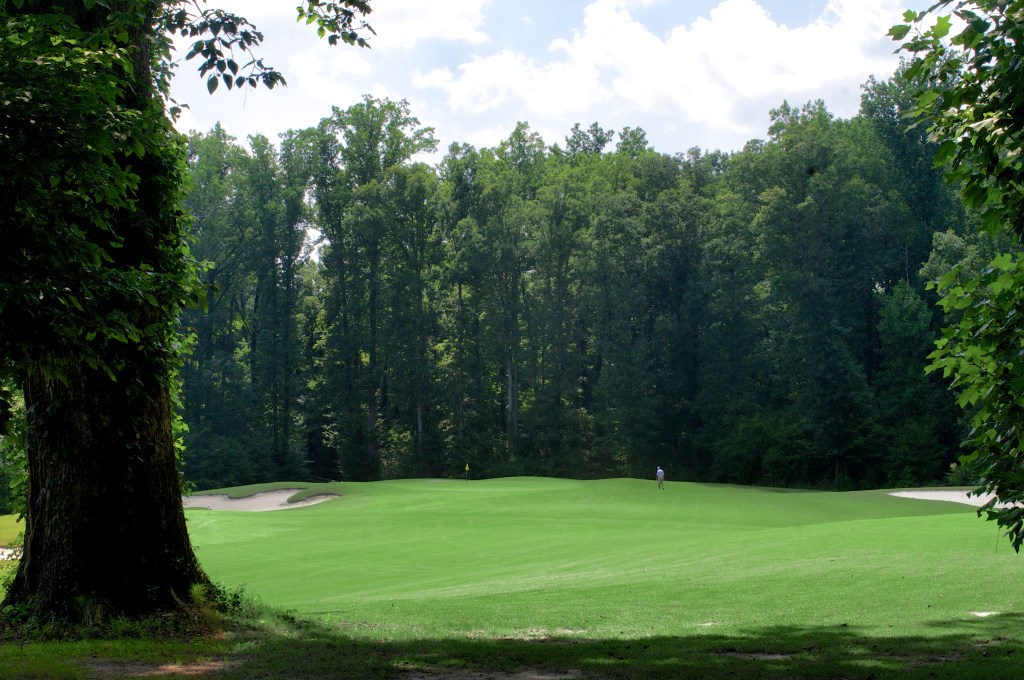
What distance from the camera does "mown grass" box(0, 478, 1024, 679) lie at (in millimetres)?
7469

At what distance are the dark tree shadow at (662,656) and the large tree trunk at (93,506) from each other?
4.11ft

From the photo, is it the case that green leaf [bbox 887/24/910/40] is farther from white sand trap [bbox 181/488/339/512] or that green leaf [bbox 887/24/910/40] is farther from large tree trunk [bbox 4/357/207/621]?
white sand trap [bbox 181/488/339/512]

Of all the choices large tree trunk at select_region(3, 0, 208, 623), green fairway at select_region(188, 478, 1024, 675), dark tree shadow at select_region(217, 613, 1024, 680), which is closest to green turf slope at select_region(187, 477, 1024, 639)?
green fairway at select_region(188, 478, 1024, 675)

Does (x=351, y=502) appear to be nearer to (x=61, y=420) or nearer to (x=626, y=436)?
(x=61, y=420)

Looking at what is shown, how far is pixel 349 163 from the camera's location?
59344 millimetres

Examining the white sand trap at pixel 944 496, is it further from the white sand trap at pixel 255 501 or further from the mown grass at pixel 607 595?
the white sand trap at pixel 255 501

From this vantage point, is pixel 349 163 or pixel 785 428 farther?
pixel 349 163

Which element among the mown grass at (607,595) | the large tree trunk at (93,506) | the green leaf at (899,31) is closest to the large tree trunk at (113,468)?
the large tree trunk at (93,506)

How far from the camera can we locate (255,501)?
35938mm

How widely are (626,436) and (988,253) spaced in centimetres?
2102

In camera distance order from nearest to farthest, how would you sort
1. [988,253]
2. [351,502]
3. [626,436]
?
[351,502] < [988,253] < [626,436]

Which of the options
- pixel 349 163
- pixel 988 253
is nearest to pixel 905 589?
pixel 988 253

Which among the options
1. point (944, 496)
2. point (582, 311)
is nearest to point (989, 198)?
point (944, 496)

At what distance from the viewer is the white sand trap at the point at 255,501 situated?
112ft
